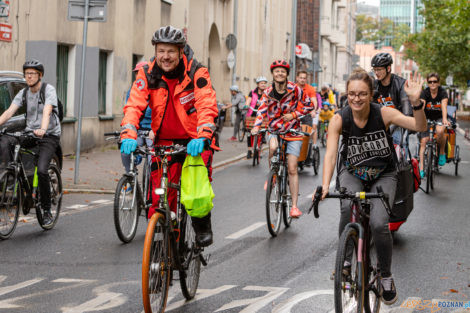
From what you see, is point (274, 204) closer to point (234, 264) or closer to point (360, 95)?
point (234, 264)

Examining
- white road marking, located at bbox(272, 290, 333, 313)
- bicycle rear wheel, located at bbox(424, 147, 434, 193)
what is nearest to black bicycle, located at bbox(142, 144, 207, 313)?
white road marking, located at bbox(272, 290, 333, 313)

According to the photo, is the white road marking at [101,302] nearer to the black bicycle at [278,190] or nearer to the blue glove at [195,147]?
the blue glove at [195,147]

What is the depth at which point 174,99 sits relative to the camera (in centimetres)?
605

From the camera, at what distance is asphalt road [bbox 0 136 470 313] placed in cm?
636

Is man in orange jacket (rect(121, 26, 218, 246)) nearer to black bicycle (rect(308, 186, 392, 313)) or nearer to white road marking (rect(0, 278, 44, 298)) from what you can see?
black bicycle (rect(308, 186, 392, 313))

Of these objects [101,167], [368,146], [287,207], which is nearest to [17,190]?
[287,207]

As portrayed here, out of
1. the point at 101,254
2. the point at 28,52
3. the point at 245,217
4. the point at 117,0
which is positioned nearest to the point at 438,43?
the point at 117,0

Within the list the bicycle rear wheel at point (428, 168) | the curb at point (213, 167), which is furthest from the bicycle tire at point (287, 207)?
the bicycle rear wheel at point (428, 168)

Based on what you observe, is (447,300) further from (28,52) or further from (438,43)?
(438,43)

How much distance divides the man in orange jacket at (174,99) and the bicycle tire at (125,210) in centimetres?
262

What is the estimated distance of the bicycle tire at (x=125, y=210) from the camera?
872cm

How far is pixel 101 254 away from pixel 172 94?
275cm

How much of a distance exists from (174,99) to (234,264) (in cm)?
229

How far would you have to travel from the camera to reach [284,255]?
835 centimetres
